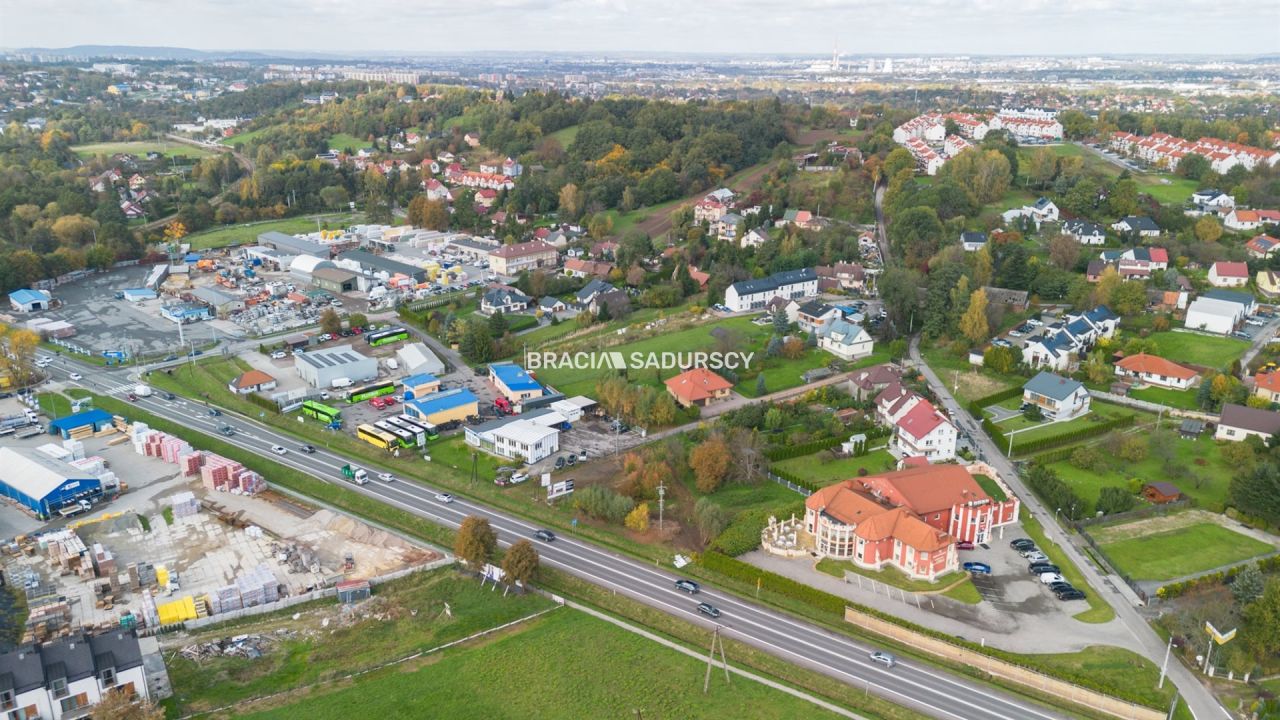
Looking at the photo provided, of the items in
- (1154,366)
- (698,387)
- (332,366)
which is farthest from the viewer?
(332,366)

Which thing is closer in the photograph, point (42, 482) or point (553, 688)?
point (553, 688)

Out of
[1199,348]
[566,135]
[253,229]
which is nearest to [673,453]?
[1199,348]

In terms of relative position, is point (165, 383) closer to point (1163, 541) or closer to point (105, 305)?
point (105, 305)

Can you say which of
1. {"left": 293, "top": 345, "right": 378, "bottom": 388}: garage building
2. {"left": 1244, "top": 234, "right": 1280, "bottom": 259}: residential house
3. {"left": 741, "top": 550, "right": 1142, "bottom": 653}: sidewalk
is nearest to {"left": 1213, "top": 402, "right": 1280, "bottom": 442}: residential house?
{"left": 741, "top": 550, "right": 1142, "bottom": 653}: sidewalk

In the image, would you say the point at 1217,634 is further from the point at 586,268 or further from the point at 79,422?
the point at 586,268

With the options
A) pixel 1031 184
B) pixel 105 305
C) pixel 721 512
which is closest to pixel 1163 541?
pixel 721 512

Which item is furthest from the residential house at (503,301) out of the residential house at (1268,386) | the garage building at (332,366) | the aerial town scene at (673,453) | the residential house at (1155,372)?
the residential house at (1268,386)

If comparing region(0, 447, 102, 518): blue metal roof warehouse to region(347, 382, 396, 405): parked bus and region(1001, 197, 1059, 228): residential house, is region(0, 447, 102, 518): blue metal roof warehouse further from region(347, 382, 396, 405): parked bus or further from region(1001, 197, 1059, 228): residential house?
region(1001, 197, 1059, 228): residential house
